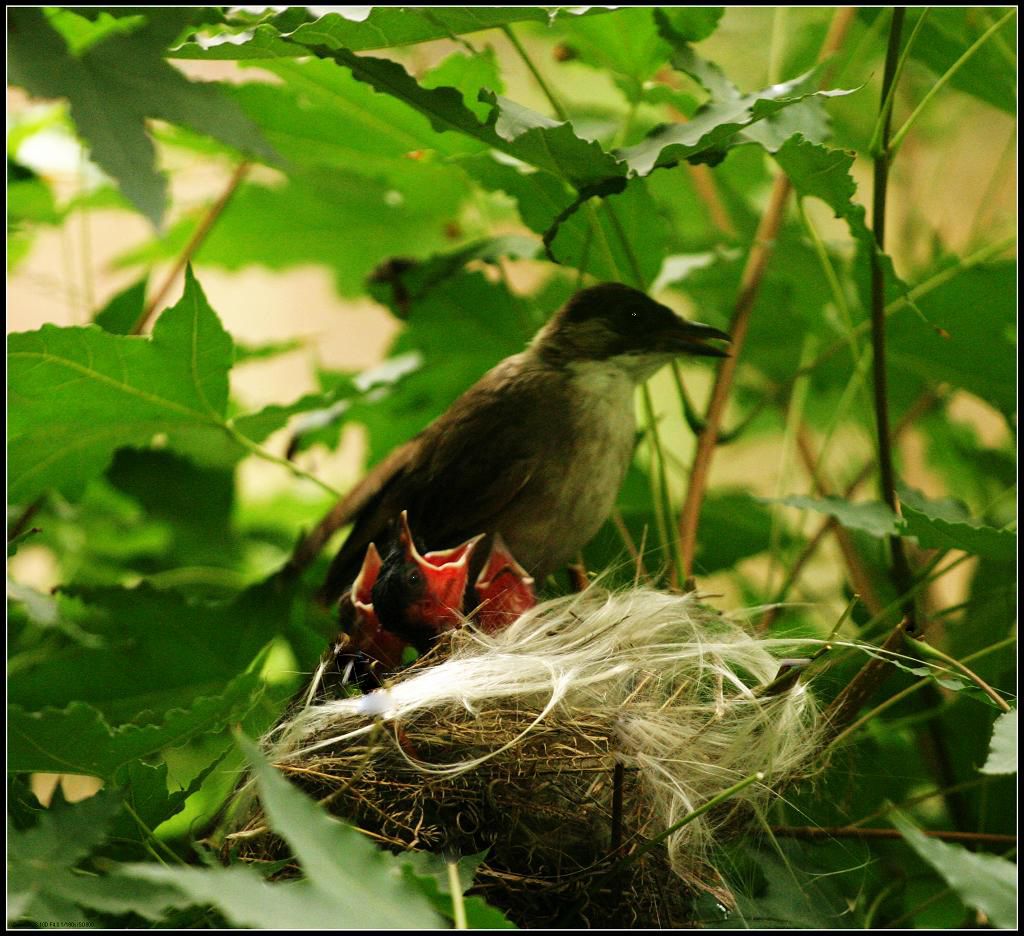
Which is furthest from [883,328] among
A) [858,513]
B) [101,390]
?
[101,390]

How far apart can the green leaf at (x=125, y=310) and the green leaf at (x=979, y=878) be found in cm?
140

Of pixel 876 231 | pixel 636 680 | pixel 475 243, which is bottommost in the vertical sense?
pixel 636 680

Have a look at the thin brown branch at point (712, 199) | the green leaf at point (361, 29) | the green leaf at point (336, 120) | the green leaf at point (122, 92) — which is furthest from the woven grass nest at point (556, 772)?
the thin brown branch at point (712, 199)

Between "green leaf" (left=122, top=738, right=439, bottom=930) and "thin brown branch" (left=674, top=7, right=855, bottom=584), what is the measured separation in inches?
30.1

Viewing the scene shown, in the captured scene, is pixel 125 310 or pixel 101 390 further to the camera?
pixel 125 310

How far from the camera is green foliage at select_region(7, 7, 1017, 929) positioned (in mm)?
1056

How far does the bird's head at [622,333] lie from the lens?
1.50m

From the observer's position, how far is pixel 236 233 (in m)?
2.18

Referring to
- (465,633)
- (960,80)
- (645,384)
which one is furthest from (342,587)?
(960,80)

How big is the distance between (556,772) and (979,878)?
1.45 feet

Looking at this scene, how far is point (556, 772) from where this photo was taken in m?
1.13

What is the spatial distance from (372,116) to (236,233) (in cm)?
68

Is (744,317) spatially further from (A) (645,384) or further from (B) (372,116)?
(B) (372,116)

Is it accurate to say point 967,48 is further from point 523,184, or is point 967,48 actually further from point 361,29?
point 361,29
